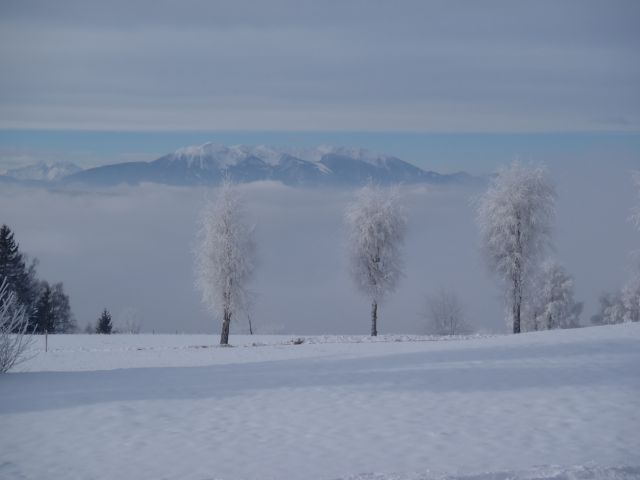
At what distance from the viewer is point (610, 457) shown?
10812 mm

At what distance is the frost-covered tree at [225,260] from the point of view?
4031 centimetres

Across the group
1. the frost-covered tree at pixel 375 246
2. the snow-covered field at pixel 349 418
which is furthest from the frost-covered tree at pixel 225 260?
the snow-covered field at pixel 349 418

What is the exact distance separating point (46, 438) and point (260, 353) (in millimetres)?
17036

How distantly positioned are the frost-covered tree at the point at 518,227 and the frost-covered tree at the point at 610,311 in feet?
54.4

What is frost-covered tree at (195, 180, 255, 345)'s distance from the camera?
40312 millimetres

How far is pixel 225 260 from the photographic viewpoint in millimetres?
40344

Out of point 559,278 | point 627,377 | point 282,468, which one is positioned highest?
point 559,278

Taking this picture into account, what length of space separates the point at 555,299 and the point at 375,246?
73.8ft

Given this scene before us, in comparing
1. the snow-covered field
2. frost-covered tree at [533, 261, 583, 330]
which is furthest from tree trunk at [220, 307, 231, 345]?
frost-covered tree at [533, 261, 583, 330]

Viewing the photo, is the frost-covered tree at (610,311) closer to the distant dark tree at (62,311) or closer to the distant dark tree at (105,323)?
the distant dark tree at (105,323)

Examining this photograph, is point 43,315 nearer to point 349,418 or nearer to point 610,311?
point 349,418

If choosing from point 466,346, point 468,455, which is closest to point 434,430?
point 468,455

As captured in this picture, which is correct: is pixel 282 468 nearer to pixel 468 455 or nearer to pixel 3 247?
pixel 468 455

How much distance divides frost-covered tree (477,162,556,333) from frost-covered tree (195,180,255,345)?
1531 centimetres
